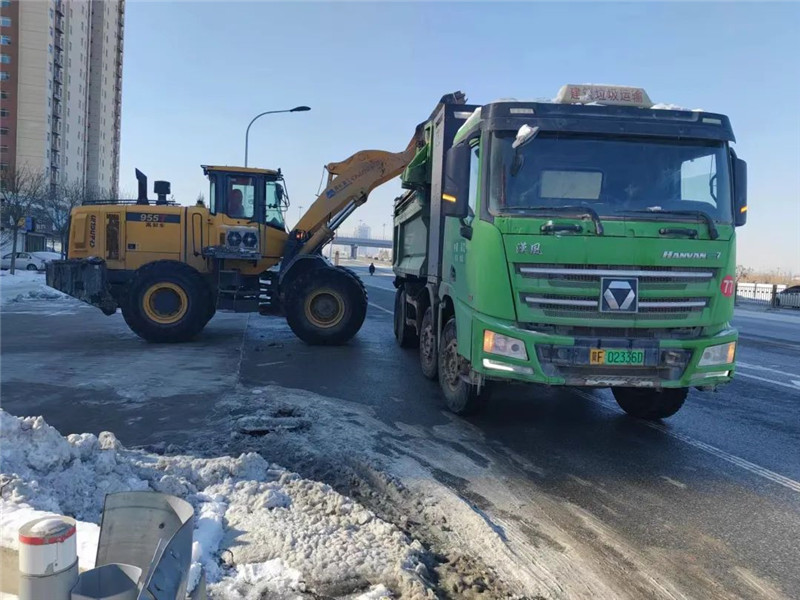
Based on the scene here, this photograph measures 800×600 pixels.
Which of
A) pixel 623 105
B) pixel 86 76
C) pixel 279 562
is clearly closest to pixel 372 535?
pixel 279 562

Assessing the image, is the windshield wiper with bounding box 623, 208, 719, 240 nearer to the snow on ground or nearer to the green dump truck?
the green dump truck

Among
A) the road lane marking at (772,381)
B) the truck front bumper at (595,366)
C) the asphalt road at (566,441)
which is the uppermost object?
the truck front bumper at (595,366)

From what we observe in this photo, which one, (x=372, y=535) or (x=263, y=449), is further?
(x=263, y=449)

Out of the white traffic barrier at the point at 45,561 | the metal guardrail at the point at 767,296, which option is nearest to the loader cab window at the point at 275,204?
the white traffic barrier at the point at 45,561

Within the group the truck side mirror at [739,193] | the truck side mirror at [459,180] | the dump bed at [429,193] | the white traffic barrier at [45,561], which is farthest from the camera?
the dump bed at [429,193]

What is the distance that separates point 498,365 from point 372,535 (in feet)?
7.12

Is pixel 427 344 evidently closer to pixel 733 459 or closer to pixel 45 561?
pixel 733 459

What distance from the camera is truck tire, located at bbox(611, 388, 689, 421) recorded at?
21.9ft

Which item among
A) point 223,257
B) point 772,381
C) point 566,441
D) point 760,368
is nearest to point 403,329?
point 223,257

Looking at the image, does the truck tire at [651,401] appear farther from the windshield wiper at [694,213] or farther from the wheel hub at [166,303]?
the wheel hub at [166,303]

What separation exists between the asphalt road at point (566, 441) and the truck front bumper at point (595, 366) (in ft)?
2.45

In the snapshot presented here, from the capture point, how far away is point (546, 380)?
535cm

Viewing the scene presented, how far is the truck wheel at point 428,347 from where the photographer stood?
8.03 meters

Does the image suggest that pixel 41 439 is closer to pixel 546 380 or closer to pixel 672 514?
pixel 546 380
